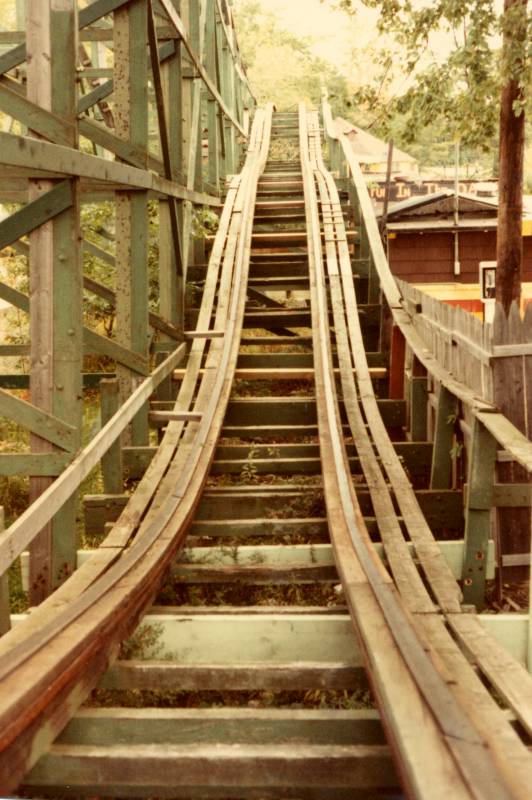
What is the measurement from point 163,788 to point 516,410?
10.8ft

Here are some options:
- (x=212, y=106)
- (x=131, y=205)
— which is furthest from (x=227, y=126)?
(x=131, y=205)

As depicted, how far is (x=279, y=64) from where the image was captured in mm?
54719

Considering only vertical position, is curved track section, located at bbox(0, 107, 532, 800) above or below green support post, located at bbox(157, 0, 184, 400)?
below

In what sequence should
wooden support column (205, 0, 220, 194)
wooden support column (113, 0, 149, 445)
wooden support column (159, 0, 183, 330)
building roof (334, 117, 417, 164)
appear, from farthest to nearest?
building roof (334, 117, 417, 164), wooden support column (205, 0, 220, 194), wooden support column (159, 0, 183, 330), wooden support column (113, 0, 149, 445)

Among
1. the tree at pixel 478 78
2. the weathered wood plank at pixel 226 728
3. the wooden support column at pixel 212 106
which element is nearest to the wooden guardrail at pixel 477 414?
the weathered wood plank at pixel 226 728

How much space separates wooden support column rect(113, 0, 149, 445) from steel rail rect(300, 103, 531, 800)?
206 cm

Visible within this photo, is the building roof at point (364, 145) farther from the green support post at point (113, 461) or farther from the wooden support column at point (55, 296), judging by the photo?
the wooden support column at point (55, 296)

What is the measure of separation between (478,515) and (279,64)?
5441 cm

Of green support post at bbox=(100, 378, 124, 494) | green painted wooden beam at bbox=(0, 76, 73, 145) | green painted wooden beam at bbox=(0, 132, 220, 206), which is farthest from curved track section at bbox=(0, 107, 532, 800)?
green painted wooden beam at bbox=(0, 76, 73, 145)

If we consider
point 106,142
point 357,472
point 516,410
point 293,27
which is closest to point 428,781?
point 516,410

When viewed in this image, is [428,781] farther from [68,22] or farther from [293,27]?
[293,27]

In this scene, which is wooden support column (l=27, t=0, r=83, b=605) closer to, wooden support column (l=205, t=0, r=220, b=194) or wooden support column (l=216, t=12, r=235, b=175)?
wooden support column (l=205, t=0, r=220, b=194)

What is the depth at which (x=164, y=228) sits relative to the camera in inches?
303

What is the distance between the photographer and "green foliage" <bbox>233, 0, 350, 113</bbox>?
51.2 m
